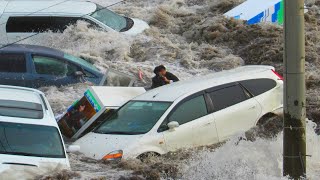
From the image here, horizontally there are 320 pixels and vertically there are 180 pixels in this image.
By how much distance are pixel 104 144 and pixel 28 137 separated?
1932 mm

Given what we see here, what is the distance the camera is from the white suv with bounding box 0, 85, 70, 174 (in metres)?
9.15

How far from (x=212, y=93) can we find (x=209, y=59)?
25.6 ft

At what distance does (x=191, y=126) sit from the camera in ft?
38.2

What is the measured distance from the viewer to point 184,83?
12789 millimetres

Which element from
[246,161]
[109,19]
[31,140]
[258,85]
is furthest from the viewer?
[109,19]

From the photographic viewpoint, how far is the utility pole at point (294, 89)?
8602mm

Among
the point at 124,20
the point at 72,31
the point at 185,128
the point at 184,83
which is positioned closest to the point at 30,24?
the point at 72,31

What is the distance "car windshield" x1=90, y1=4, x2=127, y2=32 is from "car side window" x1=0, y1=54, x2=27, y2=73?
460 centimetres

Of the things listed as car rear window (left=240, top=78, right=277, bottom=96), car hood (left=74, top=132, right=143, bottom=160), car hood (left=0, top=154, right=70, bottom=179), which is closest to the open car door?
car hood (left=74, top=132, right=143, bottom=160)

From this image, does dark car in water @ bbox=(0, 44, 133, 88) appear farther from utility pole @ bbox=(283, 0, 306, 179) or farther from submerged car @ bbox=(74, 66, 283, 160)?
utility pole @ bbox=(283, 0, 306, 179)

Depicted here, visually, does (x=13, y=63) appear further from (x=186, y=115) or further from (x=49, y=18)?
(x=186, y=115)

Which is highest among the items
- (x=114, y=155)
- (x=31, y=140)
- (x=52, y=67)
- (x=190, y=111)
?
(x=31, y=140)

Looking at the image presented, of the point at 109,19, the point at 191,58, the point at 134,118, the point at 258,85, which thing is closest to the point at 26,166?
the point at 134,118

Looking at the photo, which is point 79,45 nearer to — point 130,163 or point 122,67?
point 122,67
